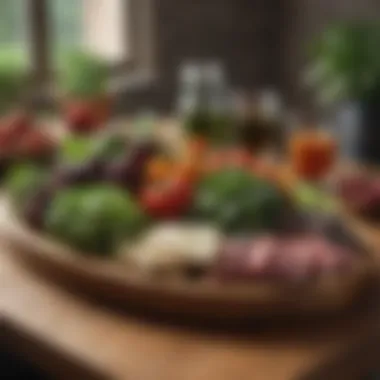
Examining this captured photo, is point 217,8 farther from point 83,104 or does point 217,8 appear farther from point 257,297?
point 257,297

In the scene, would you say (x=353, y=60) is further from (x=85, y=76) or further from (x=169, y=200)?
(x=169, y=200)

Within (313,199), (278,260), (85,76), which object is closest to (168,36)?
(85,76)

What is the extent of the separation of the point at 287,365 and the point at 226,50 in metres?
1.88

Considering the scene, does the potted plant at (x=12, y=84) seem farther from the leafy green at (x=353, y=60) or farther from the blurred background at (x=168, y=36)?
the leafy green at (x=353, y=60)

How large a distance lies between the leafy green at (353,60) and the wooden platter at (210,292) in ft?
2.85

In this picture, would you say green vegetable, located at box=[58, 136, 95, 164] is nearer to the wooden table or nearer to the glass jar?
the glass jar

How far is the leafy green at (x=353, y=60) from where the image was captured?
6.75 ft

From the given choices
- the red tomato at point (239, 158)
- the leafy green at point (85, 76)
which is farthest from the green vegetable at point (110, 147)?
the leafy green at point (85, 76)

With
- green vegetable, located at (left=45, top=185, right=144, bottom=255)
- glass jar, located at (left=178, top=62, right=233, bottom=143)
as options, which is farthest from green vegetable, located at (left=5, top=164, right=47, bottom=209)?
glass jar, located at (left=178, top=62, right=233, bottom=143)

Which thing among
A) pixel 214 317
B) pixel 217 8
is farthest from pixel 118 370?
pixel 217 8

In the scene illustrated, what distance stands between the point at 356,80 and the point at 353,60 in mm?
43

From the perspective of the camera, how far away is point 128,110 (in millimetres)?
2641

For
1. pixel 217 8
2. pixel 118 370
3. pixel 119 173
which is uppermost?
pixel 217 8

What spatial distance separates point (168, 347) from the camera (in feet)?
3.60
